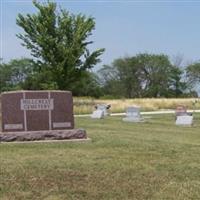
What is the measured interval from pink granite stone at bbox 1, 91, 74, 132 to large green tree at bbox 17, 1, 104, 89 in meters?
31.2

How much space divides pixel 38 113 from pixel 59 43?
3315cm

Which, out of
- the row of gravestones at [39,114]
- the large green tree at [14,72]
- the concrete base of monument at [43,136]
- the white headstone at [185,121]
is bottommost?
the white headstone at [185,121]

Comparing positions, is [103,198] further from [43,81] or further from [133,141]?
[43,81]

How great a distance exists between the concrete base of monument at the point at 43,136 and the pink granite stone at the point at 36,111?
0.48 metres

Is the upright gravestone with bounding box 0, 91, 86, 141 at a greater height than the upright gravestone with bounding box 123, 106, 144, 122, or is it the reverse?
the upright gravestone with bounding box 0, 91, 86, 141

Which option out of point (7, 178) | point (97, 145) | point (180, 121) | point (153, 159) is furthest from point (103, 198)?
point (180, 121)


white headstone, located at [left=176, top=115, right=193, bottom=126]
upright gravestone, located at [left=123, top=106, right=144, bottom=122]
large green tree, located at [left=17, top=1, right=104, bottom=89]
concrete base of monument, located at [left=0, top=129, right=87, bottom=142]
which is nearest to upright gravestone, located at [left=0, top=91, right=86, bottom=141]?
concrete base of monument, located at [left=0, top=129, right=87, bottom=142]

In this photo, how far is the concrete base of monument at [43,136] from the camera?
12773 mm

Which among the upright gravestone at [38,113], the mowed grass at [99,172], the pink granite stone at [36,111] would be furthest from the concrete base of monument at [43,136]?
the mowed grass at [99,172]

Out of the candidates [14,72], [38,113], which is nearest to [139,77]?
[14,72]

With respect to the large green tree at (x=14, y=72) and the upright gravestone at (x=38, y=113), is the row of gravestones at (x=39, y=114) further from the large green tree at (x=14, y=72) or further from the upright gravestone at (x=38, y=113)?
the large green tree at (x=14, y=72)

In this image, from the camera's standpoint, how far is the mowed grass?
7.29m

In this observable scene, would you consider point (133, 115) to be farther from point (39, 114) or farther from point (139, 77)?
point (139, 77)

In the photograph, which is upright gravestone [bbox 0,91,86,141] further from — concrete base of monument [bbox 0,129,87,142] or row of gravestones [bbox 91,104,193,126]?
row of gravestones [bbox 91,104,193,126]
